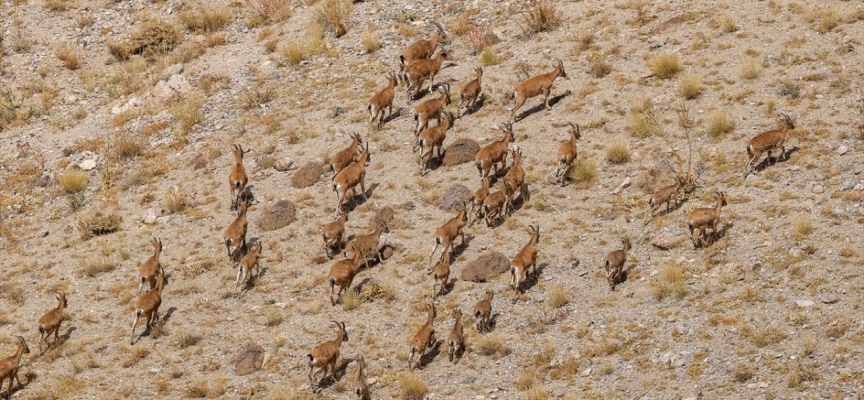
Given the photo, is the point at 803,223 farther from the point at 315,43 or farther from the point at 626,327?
the point at 315,43

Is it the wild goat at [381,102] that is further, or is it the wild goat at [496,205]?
the wild goat at [381,102]

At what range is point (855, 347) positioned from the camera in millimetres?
15430

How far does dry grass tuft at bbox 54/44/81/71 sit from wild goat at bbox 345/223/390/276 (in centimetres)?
1696

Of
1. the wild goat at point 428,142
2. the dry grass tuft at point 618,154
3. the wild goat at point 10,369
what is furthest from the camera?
the wild goat at point 428,142

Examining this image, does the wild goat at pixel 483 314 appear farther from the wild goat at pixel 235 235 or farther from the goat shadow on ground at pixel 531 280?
the wild goat at pixel 235 235

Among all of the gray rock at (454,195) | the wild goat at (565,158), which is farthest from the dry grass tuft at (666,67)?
the gray rock at (454,195)

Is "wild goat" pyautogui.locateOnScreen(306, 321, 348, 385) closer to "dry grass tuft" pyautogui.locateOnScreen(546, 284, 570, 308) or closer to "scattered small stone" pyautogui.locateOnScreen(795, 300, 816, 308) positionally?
"dry grass tuft" pyautogui.locateOnScreen(546, 284, 570, 308)

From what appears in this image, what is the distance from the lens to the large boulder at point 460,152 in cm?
2414

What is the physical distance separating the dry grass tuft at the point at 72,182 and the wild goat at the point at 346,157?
7273 mm

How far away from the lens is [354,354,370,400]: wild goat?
16656 mm

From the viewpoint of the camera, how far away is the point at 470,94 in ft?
84.8

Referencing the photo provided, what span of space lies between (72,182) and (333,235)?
9.51m

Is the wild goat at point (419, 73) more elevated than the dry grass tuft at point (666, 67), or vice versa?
the dry grass tuft at point (666, 67)

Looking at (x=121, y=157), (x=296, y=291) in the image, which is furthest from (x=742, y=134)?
(x=121, y=157)
